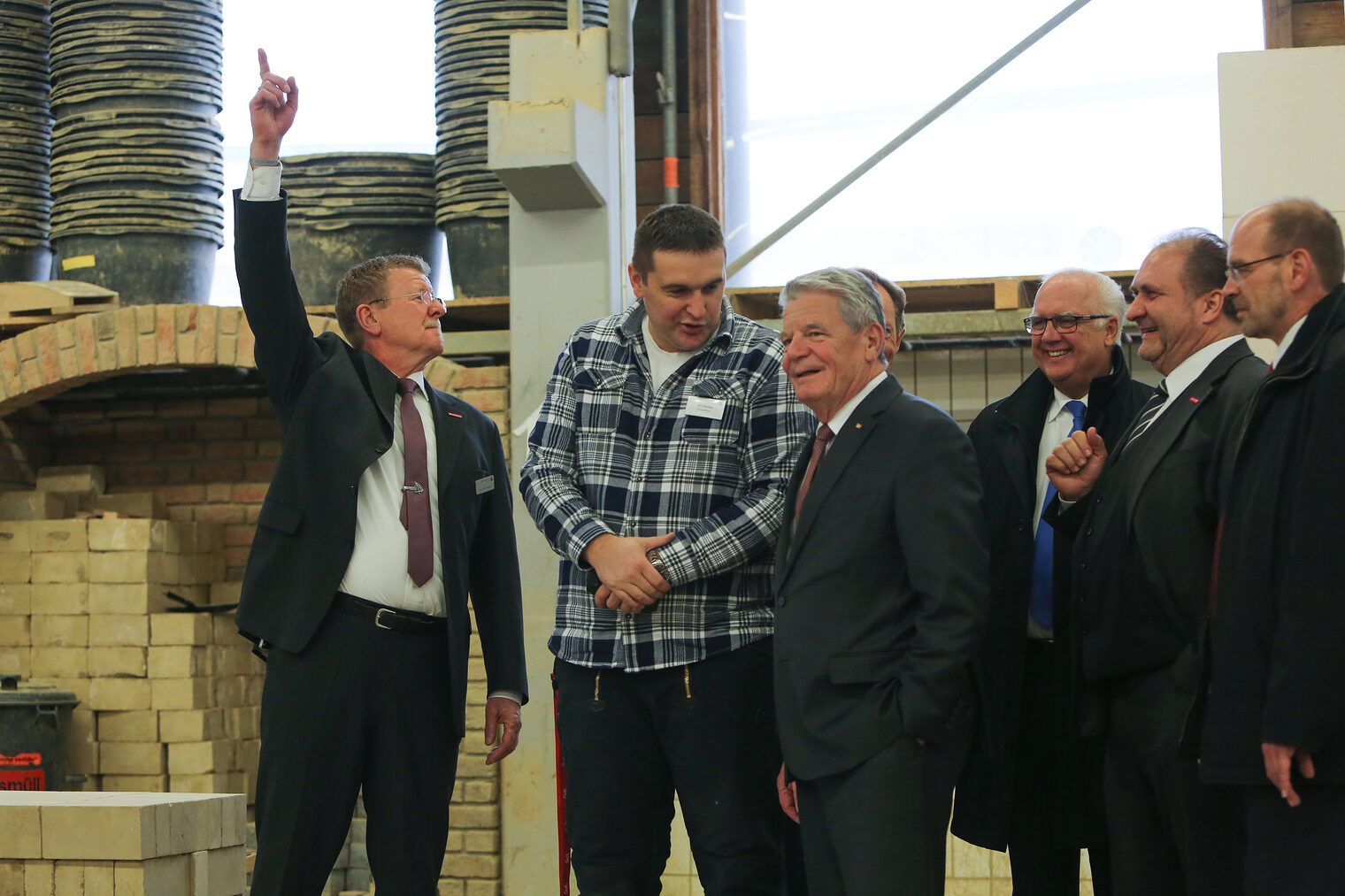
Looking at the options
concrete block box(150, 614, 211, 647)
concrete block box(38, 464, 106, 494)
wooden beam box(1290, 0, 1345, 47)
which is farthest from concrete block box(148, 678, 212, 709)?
wooden beam box(1290, 0, 1345, 47)

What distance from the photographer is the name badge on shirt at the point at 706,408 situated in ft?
9.68

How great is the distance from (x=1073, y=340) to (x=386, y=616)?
5.24 ft

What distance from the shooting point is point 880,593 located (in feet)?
8.16

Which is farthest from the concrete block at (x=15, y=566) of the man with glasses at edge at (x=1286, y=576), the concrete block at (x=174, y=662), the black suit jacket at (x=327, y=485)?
the man with glasses at edge at (x=1286, y=576)

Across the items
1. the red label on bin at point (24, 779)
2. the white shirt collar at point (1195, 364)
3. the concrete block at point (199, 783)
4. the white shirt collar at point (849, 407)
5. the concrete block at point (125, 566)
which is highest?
the white shirt collar at point (1195, 364)

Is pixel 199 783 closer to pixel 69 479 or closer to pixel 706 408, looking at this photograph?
pixel 69 479

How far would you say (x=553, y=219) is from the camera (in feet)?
17.1

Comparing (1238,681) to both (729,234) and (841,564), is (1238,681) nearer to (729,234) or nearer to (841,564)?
(841,564)

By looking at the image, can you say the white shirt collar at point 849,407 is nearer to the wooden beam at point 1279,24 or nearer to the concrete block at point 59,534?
the wooden beam at point 1279,24

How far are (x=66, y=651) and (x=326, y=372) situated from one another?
4163 millimetres

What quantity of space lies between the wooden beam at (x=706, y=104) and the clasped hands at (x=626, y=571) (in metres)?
3.86

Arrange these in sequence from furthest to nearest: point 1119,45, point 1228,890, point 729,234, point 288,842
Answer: point 729,234 → point 1119,45 → point 288,842 → point 1228,890

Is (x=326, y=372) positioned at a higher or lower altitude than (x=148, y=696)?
higher

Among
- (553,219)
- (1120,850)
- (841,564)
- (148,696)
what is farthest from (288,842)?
(148,696)
